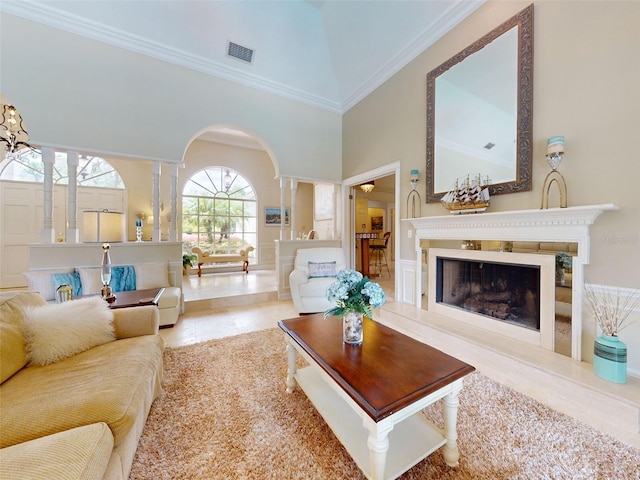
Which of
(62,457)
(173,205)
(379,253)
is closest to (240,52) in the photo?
(173,205)

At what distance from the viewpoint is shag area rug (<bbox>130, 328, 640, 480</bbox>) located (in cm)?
121

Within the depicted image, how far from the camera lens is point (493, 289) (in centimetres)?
277

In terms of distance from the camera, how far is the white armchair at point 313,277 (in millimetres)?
3596

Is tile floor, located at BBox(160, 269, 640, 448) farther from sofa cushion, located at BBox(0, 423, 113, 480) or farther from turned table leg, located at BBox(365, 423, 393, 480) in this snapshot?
sofa cushion, located at BBox(0, 423, 113, 480)

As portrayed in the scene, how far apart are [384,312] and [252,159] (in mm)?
6227

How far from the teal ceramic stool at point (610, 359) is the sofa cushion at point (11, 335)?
12.1 ft

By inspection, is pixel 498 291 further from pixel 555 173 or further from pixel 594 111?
pixel 594 111

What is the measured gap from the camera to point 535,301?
239 cm

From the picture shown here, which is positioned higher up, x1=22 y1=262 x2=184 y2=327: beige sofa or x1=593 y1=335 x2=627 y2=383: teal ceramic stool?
x1=22 y1=262 x2=184 y2=327: beige sofa

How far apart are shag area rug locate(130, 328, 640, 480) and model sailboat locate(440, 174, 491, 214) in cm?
174

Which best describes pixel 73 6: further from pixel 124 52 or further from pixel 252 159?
pixel 252 159

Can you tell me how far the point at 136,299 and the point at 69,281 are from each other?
129 cm

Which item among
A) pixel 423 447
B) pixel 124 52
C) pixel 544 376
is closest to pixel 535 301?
pixel 544 376

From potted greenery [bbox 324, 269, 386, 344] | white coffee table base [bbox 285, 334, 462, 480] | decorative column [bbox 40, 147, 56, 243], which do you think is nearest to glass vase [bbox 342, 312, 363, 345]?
potted greenery [bbox 324, 269, 386, 344]
